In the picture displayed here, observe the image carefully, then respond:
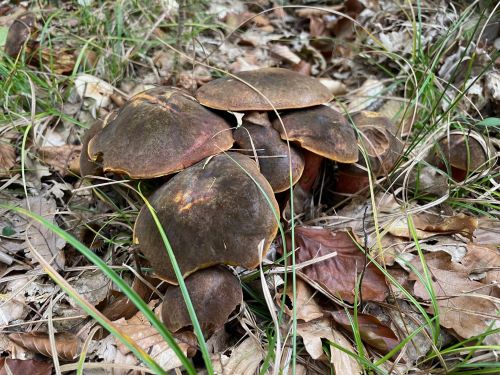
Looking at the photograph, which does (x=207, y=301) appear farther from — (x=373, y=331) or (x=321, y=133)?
(x=321, y=133)

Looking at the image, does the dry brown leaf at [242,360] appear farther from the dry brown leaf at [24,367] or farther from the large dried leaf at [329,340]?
the dry brown leaf at [24,367]

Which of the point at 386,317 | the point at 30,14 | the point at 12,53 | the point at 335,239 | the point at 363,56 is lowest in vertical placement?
the point at 386,317


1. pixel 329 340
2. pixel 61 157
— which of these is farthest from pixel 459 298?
pixel 61 157

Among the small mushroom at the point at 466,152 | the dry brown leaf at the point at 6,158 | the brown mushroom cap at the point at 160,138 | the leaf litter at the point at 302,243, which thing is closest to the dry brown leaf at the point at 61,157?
the leaf litter at the point at 302,243

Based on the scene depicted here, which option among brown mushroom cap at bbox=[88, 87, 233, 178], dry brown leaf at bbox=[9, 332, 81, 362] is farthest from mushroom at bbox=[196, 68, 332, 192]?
dry brown leaf at bbox=[9, 332, 81, 362]

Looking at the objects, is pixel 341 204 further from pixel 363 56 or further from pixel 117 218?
pixel 363 56

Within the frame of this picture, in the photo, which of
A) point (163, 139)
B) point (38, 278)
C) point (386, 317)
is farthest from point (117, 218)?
point (386, 317)

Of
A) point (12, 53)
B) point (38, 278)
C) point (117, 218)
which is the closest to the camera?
point (38, 278)
